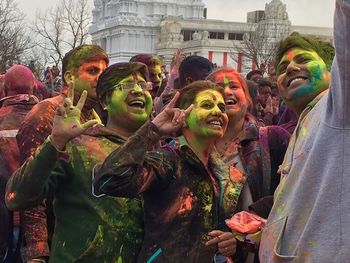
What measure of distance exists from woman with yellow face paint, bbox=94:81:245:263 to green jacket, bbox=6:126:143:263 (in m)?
0.13

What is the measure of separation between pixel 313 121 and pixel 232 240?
853 millimetres

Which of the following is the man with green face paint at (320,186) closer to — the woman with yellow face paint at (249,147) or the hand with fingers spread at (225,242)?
the hand with fingers spread at (225,242)

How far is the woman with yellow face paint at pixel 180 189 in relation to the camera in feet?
10.3

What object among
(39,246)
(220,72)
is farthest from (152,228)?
(220,72)

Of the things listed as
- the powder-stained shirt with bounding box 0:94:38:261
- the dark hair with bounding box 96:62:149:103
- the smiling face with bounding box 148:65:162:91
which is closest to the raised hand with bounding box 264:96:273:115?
the smiling face with bounding box 148:65:162:91

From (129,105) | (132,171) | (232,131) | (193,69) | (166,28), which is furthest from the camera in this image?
(166,28)

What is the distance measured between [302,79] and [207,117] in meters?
0.55

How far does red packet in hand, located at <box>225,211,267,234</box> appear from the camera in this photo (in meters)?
2.83

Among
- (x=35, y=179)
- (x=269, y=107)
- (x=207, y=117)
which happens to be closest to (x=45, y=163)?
(x=35, y=179)

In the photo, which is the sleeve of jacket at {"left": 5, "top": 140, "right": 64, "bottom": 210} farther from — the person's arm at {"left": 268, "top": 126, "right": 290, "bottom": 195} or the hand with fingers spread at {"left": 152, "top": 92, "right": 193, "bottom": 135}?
the person's arm at {"left": 268, "top": 126, "right": 290, "bottom": 195}

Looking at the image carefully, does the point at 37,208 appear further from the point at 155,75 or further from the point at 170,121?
the point at 155,75

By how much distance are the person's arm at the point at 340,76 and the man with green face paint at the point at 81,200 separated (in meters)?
1.49

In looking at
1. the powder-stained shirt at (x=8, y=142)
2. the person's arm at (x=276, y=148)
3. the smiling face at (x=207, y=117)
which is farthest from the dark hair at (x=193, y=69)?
the smiling face at (x=207, y=117)

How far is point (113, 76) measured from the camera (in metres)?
3.71
